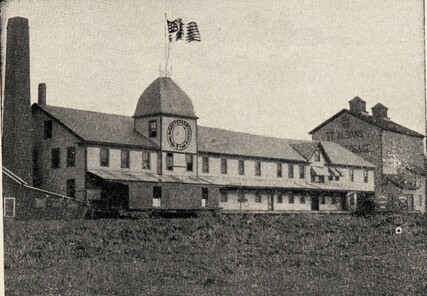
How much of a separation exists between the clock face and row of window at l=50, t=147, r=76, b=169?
3.11 metres

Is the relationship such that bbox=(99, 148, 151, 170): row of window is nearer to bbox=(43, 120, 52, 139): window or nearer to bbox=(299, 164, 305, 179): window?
bbox=(43, 120, 52, 139): window

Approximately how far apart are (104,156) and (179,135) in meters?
2.42

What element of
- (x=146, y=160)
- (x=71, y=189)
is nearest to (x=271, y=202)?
(x=146, y=160)

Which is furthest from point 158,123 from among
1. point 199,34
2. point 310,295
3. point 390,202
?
point 310,295

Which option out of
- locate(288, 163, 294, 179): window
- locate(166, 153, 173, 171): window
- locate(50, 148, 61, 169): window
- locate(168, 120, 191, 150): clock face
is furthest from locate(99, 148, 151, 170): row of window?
locate(288, 163, 294, 179): window

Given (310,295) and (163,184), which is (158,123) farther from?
(310,295)

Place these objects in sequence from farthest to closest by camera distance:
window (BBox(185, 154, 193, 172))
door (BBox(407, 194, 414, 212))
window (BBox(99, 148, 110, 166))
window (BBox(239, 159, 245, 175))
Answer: window (BBox(239, 159, 245, 175))
window (BBox(185, 154, 193, 172))
window (BBox(99, 148, 110, 166))
door (BBox(407, 194, 414, 212))

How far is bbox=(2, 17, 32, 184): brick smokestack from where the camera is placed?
9.43 metres

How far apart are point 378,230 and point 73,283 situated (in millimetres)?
5888

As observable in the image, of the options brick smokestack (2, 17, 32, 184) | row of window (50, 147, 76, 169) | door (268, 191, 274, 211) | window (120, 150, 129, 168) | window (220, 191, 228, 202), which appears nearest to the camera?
brick smokestack (2, 17, 32, 184)

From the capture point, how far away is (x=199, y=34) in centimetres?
941

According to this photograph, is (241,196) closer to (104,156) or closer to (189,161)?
(189,161)

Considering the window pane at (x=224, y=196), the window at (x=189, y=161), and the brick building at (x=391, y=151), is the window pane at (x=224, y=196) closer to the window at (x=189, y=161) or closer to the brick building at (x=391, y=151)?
the window at (x=189, y=161)

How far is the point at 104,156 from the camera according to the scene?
62.8 ft
